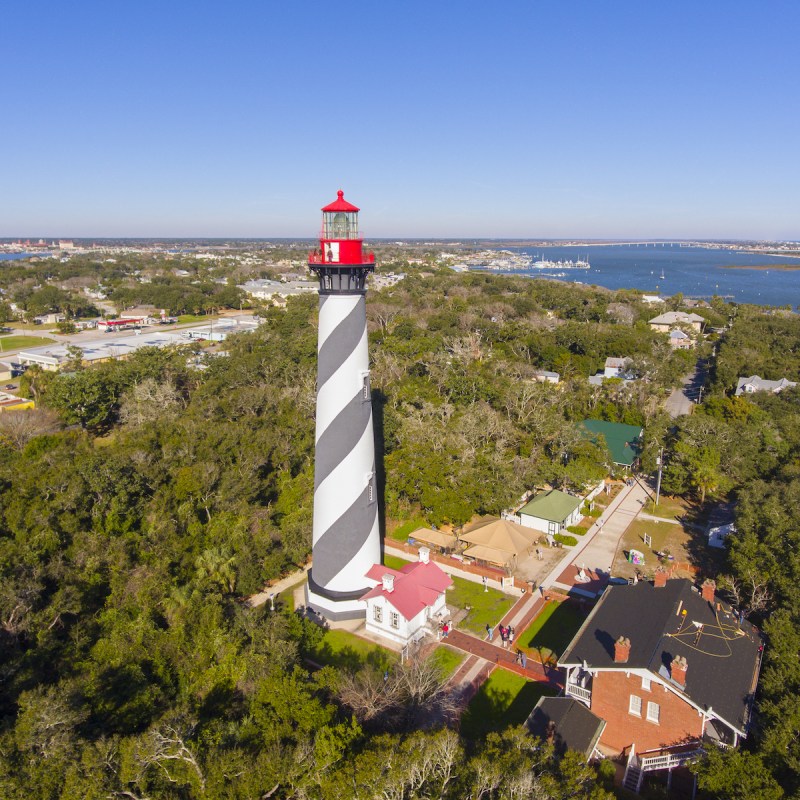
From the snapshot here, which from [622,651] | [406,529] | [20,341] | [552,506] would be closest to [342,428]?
[622,651]

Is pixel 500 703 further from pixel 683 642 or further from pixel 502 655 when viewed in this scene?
pixel 683 642

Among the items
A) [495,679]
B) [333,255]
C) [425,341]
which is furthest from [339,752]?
[425,341]

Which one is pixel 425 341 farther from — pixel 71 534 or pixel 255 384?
pixel 71 534

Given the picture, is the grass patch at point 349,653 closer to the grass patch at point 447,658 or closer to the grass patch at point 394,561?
the grass patch at point 447,658

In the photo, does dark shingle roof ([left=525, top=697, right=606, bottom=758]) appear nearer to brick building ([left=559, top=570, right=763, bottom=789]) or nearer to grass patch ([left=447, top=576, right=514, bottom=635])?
brick building ([left=559, top=570, right=763, bottom=789])

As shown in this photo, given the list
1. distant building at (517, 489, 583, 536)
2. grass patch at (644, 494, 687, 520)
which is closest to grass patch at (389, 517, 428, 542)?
distant building at (517, 489, 583, 536)

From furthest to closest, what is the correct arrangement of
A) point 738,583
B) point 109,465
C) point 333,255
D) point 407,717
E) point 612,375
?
point 612,375 → point 109,465 → point 738,583 → point 333,255 → point 407,717
